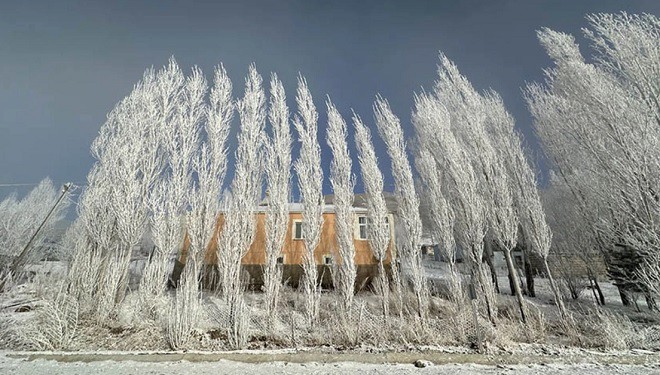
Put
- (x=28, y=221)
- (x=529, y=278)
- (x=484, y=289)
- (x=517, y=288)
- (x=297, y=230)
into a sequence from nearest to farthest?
(x=484, y=289) < (x=517, y=288) < (x=529, y=278) < (x=297, y=230) < (x=28, y=221)

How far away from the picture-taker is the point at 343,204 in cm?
1060

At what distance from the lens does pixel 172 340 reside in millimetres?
7238

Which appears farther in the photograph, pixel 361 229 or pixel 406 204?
pixel 361 229

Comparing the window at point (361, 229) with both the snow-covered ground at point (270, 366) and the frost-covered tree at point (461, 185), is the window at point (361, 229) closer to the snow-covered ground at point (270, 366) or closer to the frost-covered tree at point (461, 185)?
the frost-covered tree at point (461, 185)

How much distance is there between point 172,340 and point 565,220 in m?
17.6

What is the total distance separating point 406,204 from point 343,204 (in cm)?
251

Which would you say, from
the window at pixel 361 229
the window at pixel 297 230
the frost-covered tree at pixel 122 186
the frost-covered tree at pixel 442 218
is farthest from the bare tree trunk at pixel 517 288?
the frost-covered tree at pixel 122 186

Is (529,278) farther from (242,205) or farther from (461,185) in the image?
(242,205)

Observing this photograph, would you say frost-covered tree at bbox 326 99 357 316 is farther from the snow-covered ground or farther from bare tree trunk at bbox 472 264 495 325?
bare tree trunk at bbox 472 264 495 325

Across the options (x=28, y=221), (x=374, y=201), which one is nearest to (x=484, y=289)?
(x=374, y=201)

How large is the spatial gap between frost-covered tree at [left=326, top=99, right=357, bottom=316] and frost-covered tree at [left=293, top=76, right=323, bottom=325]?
0.66m

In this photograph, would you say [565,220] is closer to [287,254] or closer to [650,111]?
[650,111]

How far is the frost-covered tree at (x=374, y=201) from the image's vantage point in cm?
1034

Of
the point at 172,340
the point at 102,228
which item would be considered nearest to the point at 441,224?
the point at 172,340
